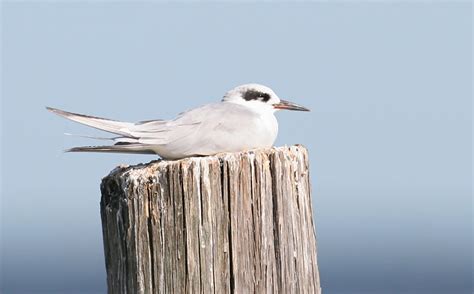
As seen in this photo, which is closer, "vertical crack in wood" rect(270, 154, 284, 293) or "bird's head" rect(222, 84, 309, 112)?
"vertical crack in wood" rect(270, 154, 284, 293)

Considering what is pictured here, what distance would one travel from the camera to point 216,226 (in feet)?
21.6

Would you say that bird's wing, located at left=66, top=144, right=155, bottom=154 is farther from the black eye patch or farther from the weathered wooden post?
the black eye patch

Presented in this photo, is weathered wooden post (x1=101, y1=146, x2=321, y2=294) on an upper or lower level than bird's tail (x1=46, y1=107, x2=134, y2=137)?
lower

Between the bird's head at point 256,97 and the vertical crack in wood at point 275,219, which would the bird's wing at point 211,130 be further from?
the vertical crack in wood at point 275,219

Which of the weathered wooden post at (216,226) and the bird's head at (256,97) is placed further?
the bird's head at (256,97)

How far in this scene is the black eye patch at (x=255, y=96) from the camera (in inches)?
357

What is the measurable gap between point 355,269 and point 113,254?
75.5 meters

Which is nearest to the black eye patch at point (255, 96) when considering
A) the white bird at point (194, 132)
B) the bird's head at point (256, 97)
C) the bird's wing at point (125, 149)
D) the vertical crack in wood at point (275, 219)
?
the bird's head at point (256, 97)

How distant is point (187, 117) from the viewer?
26.4 feet

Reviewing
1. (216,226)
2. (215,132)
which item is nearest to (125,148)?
(215,132)

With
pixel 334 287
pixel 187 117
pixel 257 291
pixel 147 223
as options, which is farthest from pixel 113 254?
pixel 334 287

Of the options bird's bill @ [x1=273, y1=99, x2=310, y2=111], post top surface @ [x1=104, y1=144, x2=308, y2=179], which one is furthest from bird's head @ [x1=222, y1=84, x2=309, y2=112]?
post top surface @ [x1=104, y1=144, x2=308, y2=179]

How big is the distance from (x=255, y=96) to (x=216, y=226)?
262cm

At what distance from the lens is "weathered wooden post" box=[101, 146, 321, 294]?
21.6 feet
